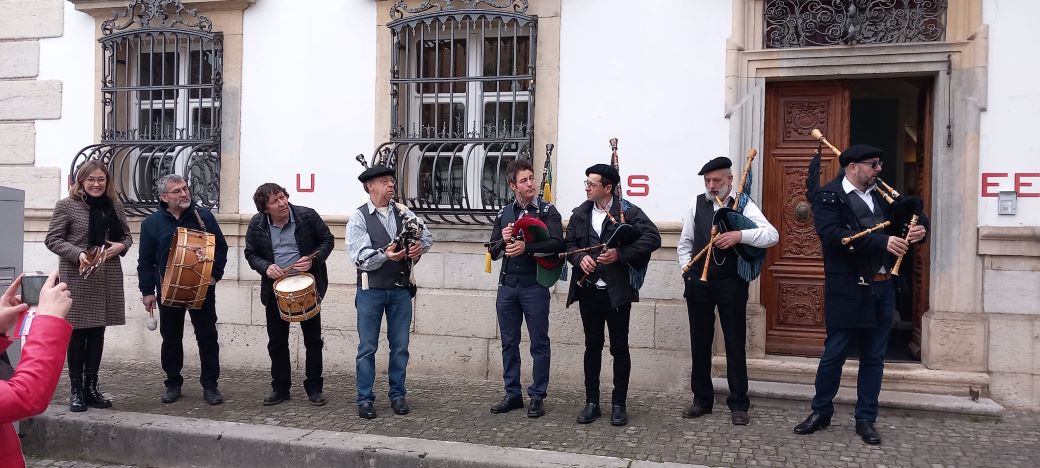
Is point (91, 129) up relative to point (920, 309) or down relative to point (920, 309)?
up

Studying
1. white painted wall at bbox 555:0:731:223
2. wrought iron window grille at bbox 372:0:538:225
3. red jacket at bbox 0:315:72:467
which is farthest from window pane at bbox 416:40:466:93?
red jacket at bbox 0:315:72:467

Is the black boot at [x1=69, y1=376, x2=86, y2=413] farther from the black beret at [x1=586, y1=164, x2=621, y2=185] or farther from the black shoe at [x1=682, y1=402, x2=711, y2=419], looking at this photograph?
the black shoe at [x1=682, y1=402, x2=711, y2=419]

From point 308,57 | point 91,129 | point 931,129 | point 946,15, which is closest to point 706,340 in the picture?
point 931,129

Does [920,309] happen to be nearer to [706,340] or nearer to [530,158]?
[706,340]

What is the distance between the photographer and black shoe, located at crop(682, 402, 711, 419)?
5633mm

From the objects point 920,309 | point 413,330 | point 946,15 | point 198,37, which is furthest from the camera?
point 198,37

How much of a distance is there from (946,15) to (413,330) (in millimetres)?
4908

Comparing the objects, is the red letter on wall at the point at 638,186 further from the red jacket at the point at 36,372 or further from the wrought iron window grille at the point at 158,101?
the red jacket at the point at 36,372

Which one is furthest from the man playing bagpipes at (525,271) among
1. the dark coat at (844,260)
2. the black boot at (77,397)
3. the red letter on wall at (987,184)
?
the red letter on wall at (987,184)

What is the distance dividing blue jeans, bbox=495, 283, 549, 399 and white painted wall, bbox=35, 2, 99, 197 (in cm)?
485

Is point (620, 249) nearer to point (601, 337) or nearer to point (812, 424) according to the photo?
point (601, 337)

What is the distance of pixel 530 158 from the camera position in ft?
22.4

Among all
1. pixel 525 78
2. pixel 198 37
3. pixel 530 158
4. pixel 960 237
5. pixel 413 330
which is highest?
pixel 198 37

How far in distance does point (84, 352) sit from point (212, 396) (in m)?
0.95
